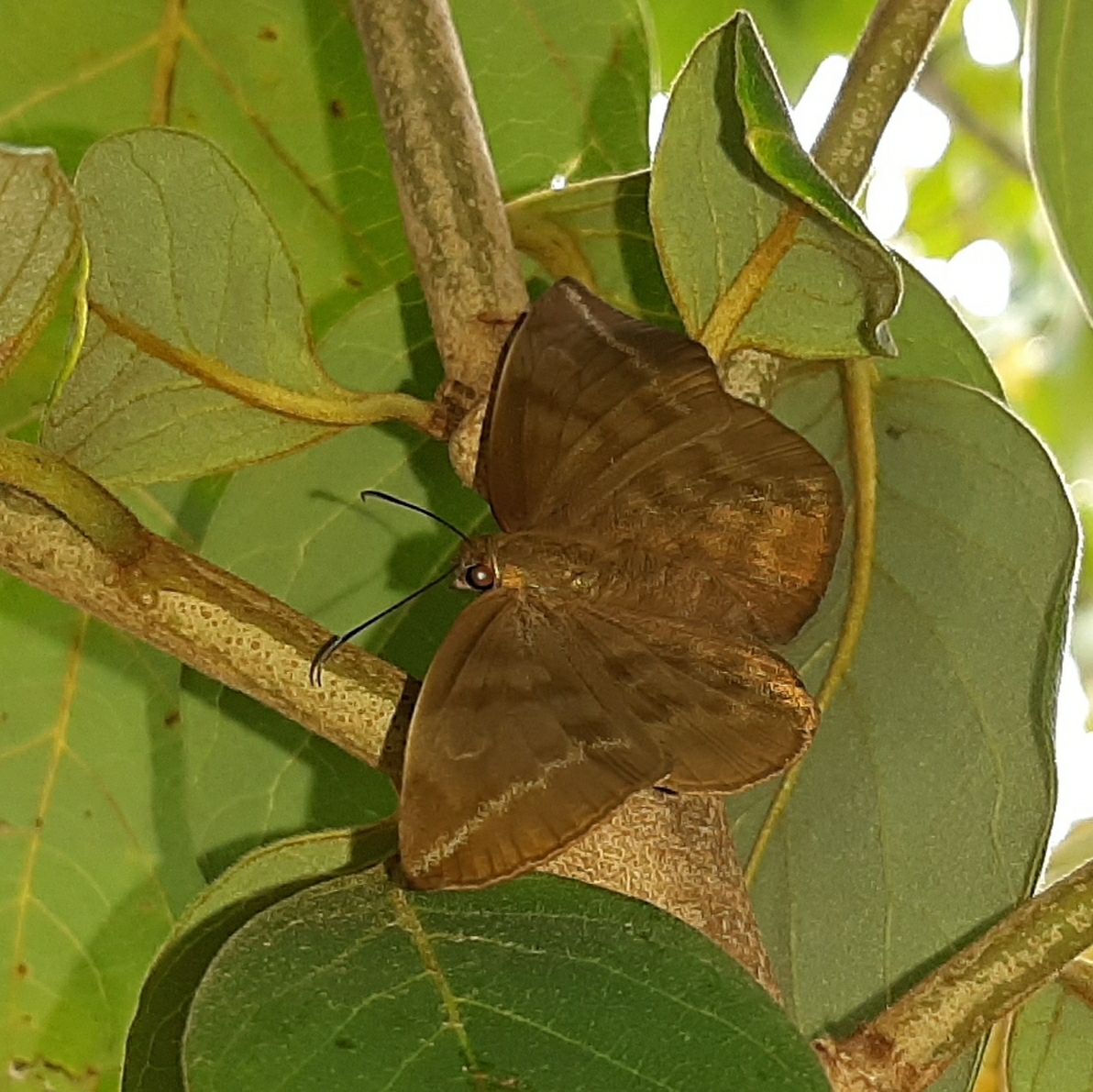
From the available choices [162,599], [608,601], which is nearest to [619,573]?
[608,601]

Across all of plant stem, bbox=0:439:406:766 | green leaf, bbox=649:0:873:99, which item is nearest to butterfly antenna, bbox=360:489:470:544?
plant stem, bbox=0:439:406:766

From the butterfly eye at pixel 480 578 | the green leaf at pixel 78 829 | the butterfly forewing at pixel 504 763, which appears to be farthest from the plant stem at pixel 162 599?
the green leaf at pixel 78 829

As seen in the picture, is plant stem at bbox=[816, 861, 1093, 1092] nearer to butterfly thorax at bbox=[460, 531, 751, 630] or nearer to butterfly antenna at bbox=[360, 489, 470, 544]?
butterfly thorax at bbox=[460, 531, 751, 630]

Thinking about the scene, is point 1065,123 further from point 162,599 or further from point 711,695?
point 162,599

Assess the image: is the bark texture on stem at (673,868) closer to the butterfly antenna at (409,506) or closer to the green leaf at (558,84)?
the butterfly antenna at (409,506)

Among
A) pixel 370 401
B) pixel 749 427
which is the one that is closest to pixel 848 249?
pixel 749 427

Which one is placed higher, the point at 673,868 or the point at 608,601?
the point at 608,601
